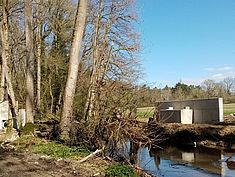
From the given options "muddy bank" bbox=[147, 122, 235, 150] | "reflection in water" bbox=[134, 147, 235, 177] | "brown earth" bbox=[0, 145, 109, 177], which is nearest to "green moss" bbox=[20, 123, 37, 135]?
"brown earth" bbox=[0, 145, 109, 177]

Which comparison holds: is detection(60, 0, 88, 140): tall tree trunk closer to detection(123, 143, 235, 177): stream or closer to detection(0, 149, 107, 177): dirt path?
detection(0, 149, 107, 177): dirt path

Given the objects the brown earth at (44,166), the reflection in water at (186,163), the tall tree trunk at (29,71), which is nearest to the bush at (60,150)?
the brown earth at (44,166)

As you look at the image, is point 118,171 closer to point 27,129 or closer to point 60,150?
point 60,150

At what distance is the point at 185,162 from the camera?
19219 millimetres

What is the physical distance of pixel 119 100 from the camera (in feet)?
36.0

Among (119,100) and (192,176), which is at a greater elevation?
(119,100)

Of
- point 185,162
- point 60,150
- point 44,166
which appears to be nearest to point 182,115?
point 185,162

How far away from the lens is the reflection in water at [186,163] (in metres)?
15.3

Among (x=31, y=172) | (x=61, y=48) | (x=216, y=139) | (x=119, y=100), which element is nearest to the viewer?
(x=31, y=172)

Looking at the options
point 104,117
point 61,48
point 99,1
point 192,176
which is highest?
point 99,1

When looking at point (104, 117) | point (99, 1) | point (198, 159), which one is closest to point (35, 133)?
point (104, 117)

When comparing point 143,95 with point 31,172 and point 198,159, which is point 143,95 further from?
point 198,159

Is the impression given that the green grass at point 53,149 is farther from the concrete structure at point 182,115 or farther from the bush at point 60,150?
the concrete structure at point 182,115

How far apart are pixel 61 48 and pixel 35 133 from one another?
15.5 m
